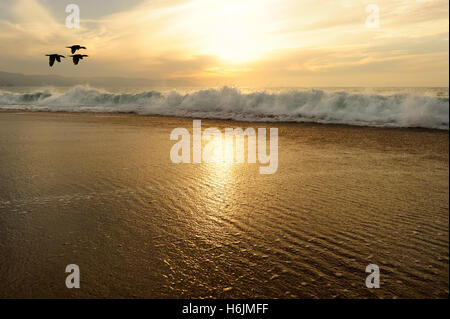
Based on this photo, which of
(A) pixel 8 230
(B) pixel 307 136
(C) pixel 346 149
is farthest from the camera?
(B) pixel 307 136

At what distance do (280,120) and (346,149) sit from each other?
766cm

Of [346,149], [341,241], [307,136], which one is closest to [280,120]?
[307,136]

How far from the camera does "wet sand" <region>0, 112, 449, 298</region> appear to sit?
8.39ft

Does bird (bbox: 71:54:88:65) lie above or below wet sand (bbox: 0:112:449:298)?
above

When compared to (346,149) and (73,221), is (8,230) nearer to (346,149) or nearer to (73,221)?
(73,221)

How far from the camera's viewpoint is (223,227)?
11.6 ft

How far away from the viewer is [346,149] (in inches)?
316

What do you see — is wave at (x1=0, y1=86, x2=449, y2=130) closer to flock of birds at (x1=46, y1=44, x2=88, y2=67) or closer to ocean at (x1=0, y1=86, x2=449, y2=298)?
ocean at (x1=0, y1=86, x2=449, y2=298)

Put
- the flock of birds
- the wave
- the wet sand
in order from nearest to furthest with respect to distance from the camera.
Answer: the wet sand, the flock of birds, the wave

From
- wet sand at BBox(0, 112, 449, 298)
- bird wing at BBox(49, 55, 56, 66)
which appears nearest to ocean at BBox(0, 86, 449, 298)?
wet sand at BBox(0, 112, 449, 298)

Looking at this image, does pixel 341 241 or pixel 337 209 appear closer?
pixel 341 241

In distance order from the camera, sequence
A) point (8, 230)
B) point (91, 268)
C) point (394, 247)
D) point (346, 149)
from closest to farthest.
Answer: point (91, 268)
point (394, 247)
point (8, 230)
point (346, 149)

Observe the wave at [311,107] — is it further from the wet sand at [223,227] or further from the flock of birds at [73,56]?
the flock of birds at [73,56]
